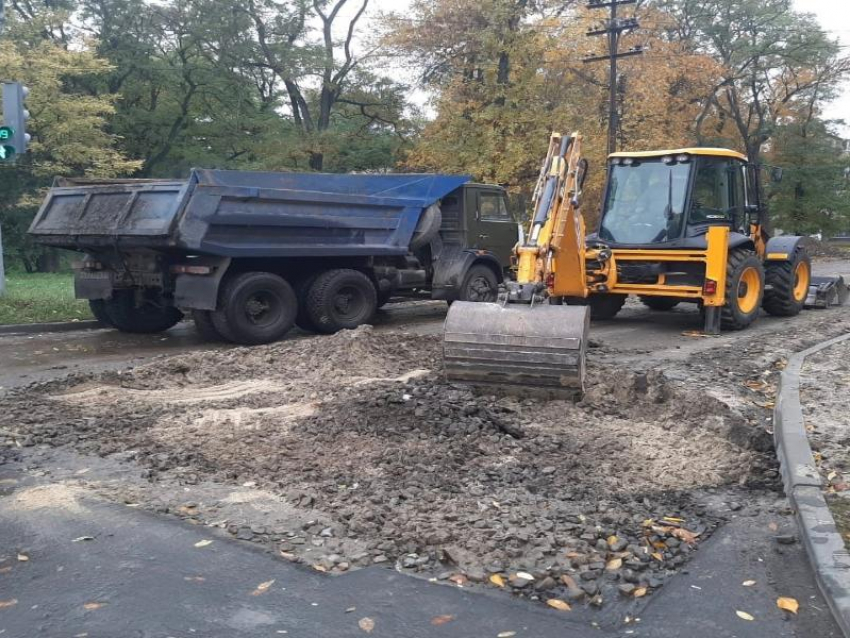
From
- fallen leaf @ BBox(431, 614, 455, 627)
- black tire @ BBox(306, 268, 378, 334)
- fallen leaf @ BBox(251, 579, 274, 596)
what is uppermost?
black tire @ BBox(306, 268, 378, 334)

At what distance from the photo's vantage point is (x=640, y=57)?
30.9 metres

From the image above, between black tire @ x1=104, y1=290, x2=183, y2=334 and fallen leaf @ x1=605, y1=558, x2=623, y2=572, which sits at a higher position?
black tire @ x1=104, y1=290, x2=183, y2=334

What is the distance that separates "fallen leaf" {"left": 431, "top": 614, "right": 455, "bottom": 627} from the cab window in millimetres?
11130

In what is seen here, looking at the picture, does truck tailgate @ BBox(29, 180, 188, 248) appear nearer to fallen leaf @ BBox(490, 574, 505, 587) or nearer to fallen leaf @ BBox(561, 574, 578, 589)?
fallen leaf @ BBox(490, 574, 505, 587)

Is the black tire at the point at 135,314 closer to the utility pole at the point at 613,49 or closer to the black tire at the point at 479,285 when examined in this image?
the black tire at the point at 479,285

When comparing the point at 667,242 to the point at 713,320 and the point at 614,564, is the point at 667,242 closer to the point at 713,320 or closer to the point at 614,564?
the point at 713,320

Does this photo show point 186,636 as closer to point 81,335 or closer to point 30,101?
point 81,335

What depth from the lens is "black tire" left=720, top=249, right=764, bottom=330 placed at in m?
12.1

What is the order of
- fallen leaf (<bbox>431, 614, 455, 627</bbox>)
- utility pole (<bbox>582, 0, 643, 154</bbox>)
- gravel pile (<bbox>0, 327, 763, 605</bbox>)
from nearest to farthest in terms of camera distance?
1. fallen leaf (<bbox>431, 614, 455, 627</bbox>)
2. gravel pile (<bbox>0, 327, 763, 605</bbox>)
3. utility pole (<bbox>582, 0, 643, 154</bbox>)

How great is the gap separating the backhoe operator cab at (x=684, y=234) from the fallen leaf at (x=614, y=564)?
8021mm

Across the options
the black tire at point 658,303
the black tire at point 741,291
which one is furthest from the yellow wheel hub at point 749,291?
the black tire at point 658,303

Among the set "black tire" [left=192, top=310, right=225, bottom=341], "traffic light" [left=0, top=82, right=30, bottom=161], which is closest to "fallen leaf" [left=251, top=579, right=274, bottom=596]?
"black tire" [left=192, top=310, right=225, bottom=341]

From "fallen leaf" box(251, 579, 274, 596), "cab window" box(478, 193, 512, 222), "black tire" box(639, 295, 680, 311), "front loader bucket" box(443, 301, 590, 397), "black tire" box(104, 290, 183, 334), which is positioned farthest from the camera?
"black tire" box(639, 295, 680, 311)

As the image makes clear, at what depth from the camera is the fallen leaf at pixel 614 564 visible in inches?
159
